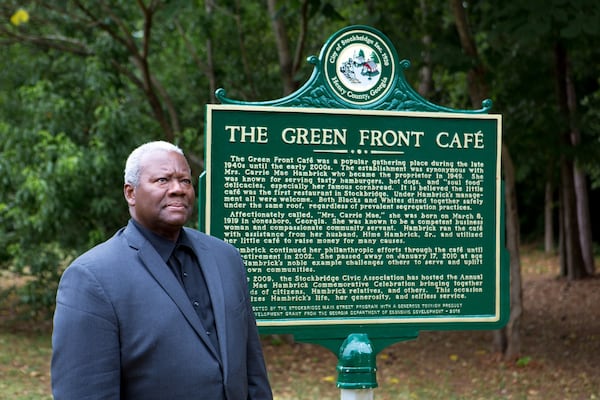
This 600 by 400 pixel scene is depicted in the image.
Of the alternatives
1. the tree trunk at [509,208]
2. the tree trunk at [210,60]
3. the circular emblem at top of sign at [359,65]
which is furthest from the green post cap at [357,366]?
the tree trunk at [210,60]

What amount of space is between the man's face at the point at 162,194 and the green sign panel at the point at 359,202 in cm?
177

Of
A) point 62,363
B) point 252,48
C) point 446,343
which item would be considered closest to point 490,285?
point 62,363

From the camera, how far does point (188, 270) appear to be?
3.42 meters

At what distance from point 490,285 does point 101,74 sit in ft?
24.8

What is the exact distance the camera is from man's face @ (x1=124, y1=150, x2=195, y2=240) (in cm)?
343

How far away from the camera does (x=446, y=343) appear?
41.1 feet

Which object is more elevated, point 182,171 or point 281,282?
point 182,171

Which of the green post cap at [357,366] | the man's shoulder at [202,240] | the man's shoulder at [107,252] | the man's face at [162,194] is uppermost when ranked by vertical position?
the man's face at [162,194]

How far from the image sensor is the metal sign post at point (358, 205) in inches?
213

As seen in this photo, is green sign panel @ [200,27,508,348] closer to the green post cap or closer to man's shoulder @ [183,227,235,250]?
the green post cap

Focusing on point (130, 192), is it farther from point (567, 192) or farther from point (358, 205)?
point (567, 192)

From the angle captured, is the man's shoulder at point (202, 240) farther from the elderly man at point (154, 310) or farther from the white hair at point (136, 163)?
the white hair at point (136, 163)

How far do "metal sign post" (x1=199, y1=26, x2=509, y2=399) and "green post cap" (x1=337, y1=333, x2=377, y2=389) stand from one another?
1 centimetres

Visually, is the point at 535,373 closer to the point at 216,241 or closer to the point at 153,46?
the point at 216,241
